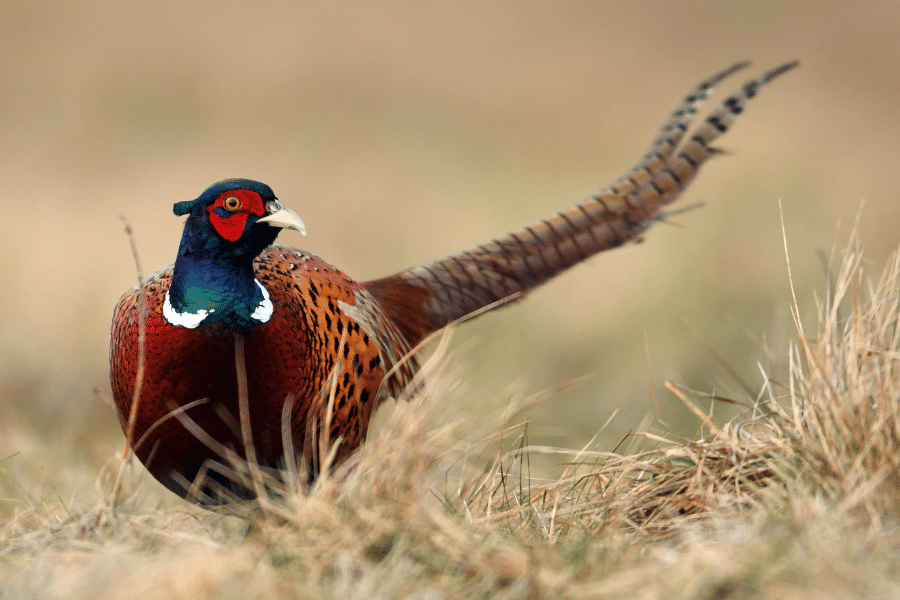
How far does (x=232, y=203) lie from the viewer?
8.83 feet

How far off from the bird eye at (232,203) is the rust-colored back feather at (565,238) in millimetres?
1066

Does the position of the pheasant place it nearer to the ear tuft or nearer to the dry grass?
the ear tuft

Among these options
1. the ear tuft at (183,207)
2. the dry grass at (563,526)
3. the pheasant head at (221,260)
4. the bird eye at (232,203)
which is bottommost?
the dry grass at (563,526)

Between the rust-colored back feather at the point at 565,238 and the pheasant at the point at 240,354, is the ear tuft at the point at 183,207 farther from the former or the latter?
the rust-colored back feather at the point at 565,238

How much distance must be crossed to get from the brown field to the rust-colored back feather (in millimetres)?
235

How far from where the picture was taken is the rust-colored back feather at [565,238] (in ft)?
11.6

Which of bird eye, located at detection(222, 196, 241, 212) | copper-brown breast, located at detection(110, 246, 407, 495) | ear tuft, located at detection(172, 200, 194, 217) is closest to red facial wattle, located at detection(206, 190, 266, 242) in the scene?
bird eye, located at detection(222, 196, 241, 212)

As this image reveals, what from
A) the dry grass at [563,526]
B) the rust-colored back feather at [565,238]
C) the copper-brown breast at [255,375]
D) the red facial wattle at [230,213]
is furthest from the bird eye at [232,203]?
the rust-colored back feather at [565,238]

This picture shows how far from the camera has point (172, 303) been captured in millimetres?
2699

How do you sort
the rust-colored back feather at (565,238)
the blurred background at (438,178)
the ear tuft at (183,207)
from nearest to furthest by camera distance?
the ear tuft at (183,207) < the rust-colored back feather at (565,238) < the blurred background at (438,178)

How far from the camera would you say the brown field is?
6.22 ft

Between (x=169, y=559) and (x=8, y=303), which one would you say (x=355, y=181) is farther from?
(x=169, y=559)

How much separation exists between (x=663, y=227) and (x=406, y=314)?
5984 millimetres

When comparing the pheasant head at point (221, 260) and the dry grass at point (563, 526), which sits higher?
the pheasant head at point (221, 260)
